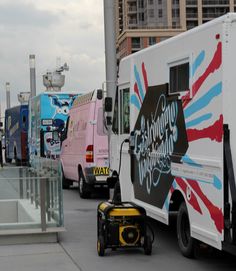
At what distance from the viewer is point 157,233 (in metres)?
9.99

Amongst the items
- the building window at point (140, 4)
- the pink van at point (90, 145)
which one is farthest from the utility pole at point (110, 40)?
the building window at point (140, 4)

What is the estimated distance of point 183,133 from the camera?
297 inches

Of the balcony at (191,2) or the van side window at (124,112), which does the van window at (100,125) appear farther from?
the balcony at (191,2)

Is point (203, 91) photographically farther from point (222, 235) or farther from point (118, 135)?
point (118, 135)

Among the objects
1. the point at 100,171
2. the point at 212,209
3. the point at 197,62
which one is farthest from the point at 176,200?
the point at 100,171

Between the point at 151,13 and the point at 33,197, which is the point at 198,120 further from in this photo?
the point at 151,13

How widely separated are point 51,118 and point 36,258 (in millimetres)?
14954

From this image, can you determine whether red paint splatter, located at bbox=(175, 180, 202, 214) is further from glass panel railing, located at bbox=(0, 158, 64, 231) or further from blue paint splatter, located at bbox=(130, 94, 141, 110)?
glass panel railing, located at bbox=(0, 158, 64, 231)

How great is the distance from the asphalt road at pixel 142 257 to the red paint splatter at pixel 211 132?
1.65 meters

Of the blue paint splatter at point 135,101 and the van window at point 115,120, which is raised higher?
the blue paint splatter at point 135,101

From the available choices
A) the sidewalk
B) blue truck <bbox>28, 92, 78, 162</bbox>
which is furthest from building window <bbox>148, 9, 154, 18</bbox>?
the sidewalk

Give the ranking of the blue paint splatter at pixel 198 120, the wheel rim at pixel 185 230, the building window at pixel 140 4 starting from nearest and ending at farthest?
1. the blue paint splatter at pixel 198 120
2. the wheel rim at pixel 185 230
3. the building window at pixel 140 4

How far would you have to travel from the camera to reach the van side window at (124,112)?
1022 centimetres

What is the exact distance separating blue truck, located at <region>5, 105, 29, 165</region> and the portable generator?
805 inches
